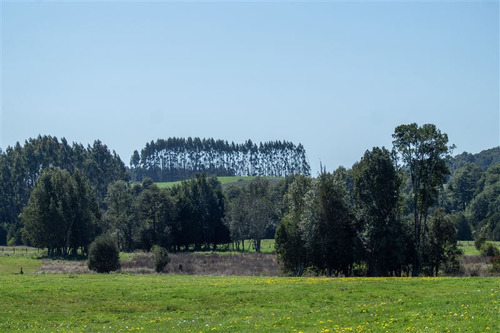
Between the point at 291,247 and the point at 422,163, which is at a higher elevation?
the point at 422,163

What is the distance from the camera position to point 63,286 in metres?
41.9

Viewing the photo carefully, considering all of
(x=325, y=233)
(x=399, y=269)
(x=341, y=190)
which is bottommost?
(x=399, y=269)

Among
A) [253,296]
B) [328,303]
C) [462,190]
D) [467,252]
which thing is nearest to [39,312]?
[253,296]

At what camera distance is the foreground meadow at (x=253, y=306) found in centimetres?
2364

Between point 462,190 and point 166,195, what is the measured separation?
99.8 meters

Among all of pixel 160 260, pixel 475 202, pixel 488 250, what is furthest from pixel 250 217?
pixel 475 202

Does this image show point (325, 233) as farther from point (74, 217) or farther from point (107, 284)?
point (74, 217)

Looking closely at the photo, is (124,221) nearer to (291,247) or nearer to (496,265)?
(291,247)

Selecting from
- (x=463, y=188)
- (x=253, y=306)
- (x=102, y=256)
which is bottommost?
(x=253, y=306)

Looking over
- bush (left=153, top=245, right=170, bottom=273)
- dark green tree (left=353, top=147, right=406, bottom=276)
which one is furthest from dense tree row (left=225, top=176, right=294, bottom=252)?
dark green tree (left=353, top=147, right=406, bottom=276)

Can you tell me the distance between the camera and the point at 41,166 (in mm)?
170125

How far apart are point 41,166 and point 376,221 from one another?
131086 mm

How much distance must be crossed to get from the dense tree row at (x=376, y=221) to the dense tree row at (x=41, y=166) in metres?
97.9

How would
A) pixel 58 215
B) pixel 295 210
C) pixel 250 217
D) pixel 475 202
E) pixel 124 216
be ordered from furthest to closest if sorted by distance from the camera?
pixel 475 202 < pixel 250 217 < pixel 124 216 < pixel 58 215 < pixel 295 210
